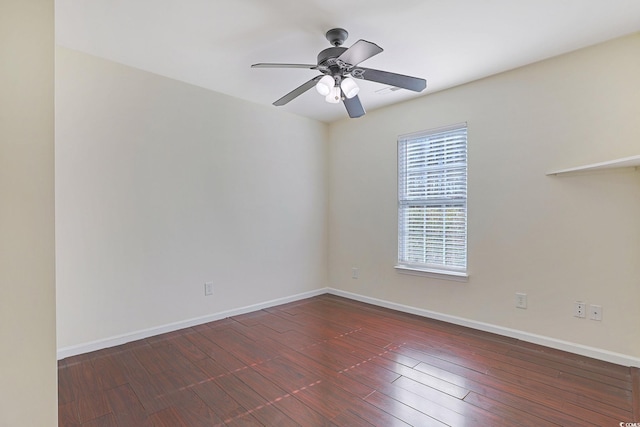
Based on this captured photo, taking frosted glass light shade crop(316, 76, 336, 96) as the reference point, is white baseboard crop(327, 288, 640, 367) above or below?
below

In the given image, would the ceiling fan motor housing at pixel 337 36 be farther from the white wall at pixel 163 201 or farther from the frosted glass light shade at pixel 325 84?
the white wall at pixel 163 201

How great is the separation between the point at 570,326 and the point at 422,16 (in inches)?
105

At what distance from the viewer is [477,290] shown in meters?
3.10

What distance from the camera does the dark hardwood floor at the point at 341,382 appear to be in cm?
178

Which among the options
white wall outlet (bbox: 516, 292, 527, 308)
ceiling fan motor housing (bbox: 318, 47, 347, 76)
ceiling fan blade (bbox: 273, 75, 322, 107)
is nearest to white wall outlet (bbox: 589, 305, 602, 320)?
white wall outlet (bbox: 516, 292, 527, 308)

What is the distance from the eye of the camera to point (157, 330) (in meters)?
2.95

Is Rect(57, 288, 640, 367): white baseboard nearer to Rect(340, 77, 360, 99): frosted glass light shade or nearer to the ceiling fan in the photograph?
the ceiling fan

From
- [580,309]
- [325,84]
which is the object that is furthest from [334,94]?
[580,309]

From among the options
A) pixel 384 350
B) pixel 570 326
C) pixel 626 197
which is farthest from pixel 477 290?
pixel 626 197

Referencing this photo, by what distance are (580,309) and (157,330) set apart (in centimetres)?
367

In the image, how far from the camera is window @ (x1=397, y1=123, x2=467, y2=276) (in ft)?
10.7

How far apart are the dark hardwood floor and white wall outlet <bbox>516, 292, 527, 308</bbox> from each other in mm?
337

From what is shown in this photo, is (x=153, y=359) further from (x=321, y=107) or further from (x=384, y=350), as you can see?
(x=321, y=107)

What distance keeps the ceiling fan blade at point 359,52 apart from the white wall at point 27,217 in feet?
4.66
